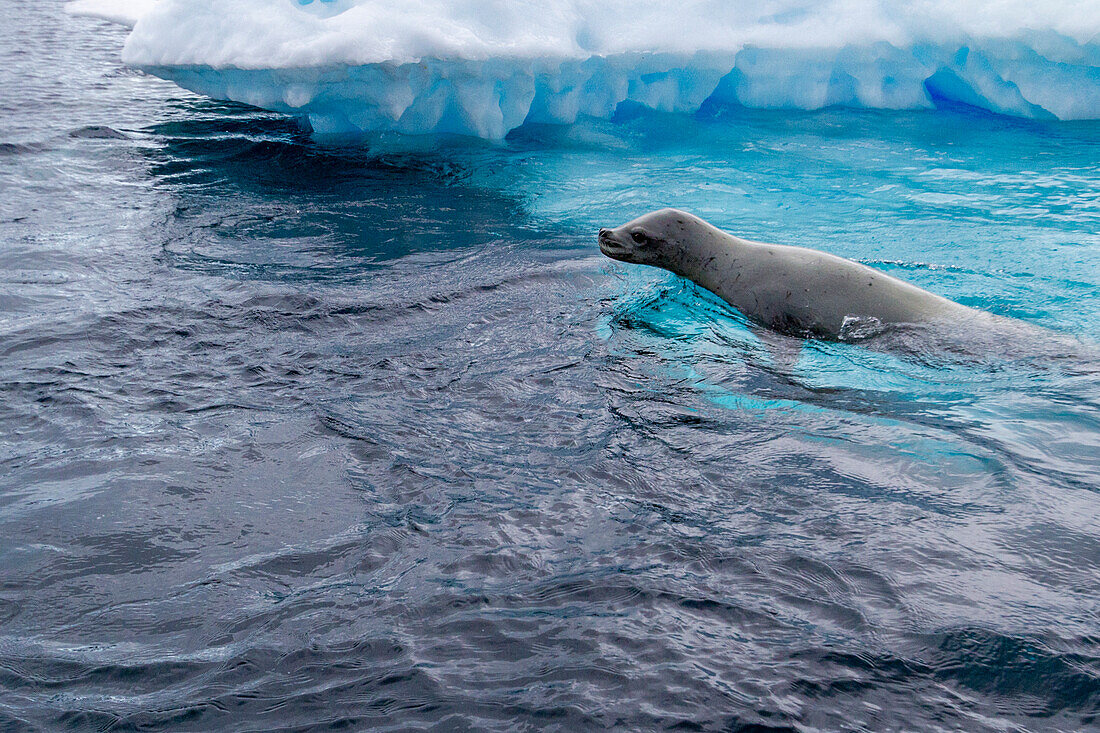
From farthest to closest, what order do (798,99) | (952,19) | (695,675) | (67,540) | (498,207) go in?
(798,99), (952,19), (498,207), (67,540), (695,675)

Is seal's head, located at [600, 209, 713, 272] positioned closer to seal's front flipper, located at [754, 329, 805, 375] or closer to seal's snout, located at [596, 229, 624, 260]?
seal's snout, located at [596, 229, 624, 260]

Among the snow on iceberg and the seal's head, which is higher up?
the snow on iceberg

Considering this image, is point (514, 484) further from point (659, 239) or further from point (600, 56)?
point (600, 56)

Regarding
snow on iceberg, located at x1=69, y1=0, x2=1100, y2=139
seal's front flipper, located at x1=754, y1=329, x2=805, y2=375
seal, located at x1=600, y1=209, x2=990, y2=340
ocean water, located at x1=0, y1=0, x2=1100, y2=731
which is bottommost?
ocean water, located at x1=0, y1=0, x2=1100, y2=731

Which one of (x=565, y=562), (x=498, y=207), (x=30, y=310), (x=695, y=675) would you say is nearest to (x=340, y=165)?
(x=498, y=207)

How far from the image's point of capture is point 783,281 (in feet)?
16.7

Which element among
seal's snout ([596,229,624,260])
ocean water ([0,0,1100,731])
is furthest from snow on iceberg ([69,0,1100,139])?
seal's snout ([596,229,624,260])

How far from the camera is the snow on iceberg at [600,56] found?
800 centimetres

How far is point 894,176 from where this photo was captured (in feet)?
27.3

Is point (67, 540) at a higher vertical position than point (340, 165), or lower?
lower

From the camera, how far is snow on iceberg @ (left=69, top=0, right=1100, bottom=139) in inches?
315

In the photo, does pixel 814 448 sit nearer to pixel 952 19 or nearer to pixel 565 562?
pixel 565 562

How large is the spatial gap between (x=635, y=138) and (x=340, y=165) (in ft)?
11.1

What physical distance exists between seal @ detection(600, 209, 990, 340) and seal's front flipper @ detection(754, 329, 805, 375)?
10 centimetres
